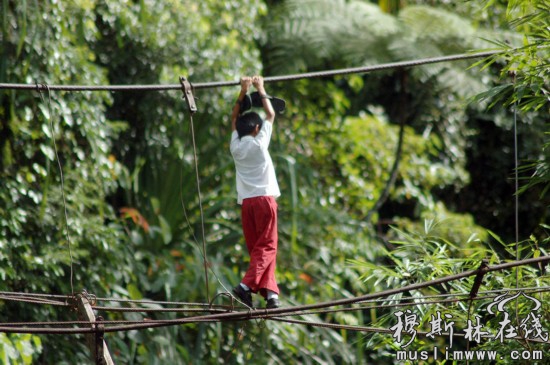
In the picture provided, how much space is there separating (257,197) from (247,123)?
34 cm

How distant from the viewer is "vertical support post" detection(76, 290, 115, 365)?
373 cm

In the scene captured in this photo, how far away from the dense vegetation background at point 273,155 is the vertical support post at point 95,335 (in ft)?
2.82

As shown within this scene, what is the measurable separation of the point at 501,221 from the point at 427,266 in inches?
199

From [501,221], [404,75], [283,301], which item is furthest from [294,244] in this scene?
[501,221]

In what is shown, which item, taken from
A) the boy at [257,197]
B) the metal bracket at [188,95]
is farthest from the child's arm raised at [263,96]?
the metal bracket at [188,95]

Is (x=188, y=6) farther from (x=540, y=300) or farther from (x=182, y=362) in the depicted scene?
(x=540, y=300)

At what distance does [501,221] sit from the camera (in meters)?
9.53

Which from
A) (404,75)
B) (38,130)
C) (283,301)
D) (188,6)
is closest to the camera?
(38,130)

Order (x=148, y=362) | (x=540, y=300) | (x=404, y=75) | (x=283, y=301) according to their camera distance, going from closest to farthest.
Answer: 1. (x=540, y=300)
2. (x=148, y=362)
3. (x=283, y=301)
4. (x=404, y=75)

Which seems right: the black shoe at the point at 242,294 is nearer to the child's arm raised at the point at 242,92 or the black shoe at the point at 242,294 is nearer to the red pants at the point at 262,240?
the red pants at the point at 262,240

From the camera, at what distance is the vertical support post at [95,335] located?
3.73m

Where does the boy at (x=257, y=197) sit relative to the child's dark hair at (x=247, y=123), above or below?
below

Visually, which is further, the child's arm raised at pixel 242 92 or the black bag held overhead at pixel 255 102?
the black bag held overhead at pixel 255 102

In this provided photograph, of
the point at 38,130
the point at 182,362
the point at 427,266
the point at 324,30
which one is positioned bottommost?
the point at 182,362
